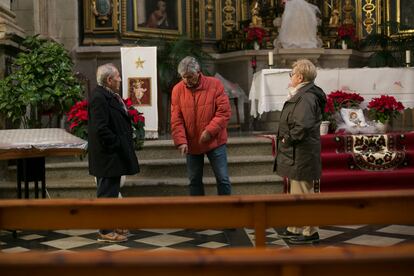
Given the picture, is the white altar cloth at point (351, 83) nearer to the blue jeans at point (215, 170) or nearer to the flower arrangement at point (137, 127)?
the flower arrangement at point (137, 127)

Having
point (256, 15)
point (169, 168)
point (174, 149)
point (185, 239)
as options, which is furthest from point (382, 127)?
point (256, 15)

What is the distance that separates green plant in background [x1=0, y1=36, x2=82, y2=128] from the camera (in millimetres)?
6832

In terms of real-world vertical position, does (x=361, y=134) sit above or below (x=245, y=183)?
above

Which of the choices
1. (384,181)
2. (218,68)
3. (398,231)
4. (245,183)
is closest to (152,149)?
(245,183)

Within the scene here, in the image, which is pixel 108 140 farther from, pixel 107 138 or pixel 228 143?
pixel 228 143

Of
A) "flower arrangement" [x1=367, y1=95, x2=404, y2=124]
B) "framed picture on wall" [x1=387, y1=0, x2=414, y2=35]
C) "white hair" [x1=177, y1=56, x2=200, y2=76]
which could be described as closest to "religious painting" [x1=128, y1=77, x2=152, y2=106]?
"white hair" [x1=177, y1=56, x2=200, y2=76]

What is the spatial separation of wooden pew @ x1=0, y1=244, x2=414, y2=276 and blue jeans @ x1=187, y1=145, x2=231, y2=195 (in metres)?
3.90

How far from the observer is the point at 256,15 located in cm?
1139

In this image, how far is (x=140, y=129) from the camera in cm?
678

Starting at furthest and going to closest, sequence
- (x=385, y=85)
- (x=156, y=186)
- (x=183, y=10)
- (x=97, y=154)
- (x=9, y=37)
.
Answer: (x=183, y=10) < (x=385, y=85) < (x=9, y=37) < (x=156, y=186) < (x=97, y=154)

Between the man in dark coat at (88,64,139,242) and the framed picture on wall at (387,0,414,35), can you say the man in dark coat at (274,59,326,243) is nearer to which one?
the man in dark coat at (88,64,139,242)

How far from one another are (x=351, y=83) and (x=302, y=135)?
4.14 m

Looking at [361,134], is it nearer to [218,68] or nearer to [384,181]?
[384,181]

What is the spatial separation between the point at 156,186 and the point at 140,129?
65 cm
